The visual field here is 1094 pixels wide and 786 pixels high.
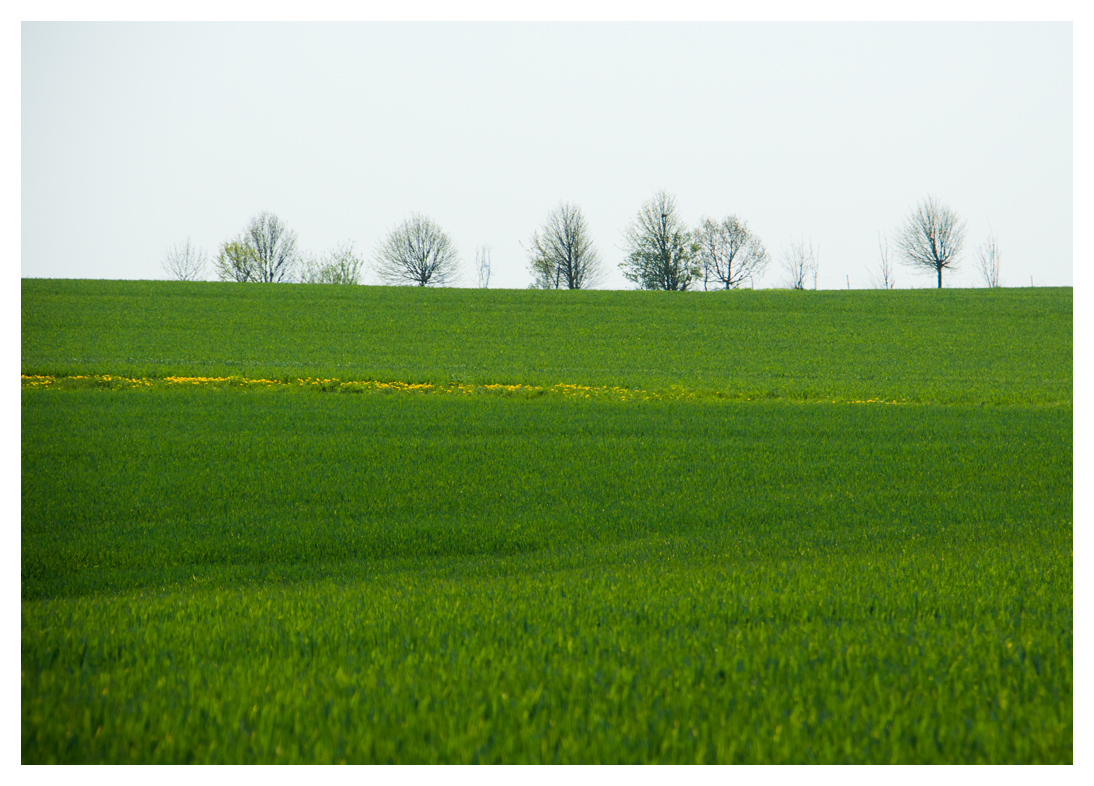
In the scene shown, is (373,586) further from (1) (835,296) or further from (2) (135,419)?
(1) (835,296)

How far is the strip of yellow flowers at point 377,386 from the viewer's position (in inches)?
858

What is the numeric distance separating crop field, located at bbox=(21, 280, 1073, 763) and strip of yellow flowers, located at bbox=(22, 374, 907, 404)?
0.57 feet

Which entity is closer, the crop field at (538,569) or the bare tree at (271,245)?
the crop field at (538,569)

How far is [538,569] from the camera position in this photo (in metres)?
7.09

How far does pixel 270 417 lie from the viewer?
16.5 meters

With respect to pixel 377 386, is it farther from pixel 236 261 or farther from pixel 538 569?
pixel 236 261

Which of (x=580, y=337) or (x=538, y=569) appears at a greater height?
(x=580, y=337)

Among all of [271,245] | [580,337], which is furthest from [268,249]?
[580,337]

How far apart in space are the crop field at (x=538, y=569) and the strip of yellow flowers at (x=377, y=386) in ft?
0.57

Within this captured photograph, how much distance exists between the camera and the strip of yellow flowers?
21.8 metres

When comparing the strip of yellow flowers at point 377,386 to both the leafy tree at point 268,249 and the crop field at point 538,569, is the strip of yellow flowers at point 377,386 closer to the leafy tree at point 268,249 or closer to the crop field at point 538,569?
the crop field at point 538,569

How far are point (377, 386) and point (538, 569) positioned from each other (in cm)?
1716

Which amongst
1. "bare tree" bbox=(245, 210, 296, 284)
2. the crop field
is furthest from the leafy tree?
the crop field

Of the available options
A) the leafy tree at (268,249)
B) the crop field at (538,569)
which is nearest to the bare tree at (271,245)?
the leafy tree at (268,249)
